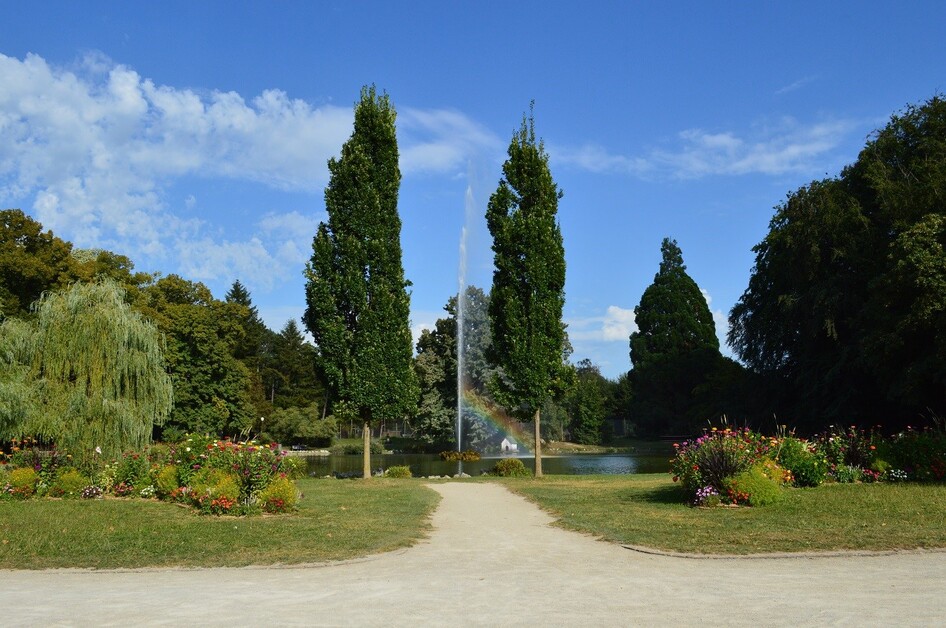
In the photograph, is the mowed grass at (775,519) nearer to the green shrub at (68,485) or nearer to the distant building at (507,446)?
the green shrub at (68,485)

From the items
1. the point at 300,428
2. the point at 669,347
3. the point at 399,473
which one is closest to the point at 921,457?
the point at 399,473

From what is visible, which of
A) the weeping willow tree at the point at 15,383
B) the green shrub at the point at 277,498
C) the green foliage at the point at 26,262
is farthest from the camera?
the green foliage at the point at 26,262

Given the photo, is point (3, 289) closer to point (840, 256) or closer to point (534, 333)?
point (534, 333)

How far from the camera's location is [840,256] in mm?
33406

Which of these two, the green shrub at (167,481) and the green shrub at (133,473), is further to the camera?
the green shrub at (133,473)

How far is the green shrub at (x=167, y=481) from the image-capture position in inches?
630

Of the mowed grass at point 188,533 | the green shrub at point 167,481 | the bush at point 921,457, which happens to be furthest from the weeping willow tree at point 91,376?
the bush at point 921,457

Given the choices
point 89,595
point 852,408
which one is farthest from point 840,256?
point 89,595

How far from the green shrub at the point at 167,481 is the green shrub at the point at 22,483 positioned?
10.8ft

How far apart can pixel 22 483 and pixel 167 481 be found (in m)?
3.81

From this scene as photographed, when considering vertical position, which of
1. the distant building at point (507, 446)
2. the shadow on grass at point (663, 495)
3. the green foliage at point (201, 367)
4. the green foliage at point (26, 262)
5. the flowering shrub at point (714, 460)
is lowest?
the shadow on grass at point (663, 495)

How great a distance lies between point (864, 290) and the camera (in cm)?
3278

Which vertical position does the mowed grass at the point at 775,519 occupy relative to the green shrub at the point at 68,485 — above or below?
below

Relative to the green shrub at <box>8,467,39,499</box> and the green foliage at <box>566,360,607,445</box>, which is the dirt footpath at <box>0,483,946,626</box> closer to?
the green shrub at <box>8,467,39,499</box>
